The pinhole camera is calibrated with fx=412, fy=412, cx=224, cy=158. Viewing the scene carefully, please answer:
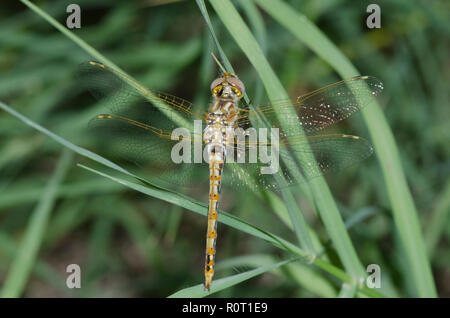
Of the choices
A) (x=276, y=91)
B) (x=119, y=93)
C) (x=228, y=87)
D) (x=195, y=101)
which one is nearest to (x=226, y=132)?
(x=228, y=87)

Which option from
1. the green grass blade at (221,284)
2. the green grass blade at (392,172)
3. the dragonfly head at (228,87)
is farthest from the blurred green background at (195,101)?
the green grass blade at (221,284)

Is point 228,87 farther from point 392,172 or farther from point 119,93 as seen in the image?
point 392,172

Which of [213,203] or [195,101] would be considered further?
[195,101]

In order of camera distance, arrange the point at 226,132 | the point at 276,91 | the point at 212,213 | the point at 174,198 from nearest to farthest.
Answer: the point at 174,198 < the point at 276,91 < the point at 212,213 < the point at 226,132

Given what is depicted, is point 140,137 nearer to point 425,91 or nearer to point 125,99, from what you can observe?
point 125,99

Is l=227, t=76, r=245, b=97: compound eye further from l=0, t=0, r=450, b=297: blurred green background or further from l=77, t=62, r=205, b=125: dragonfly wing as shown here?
l=0, t=0, r=450, b=297: blurred green background
